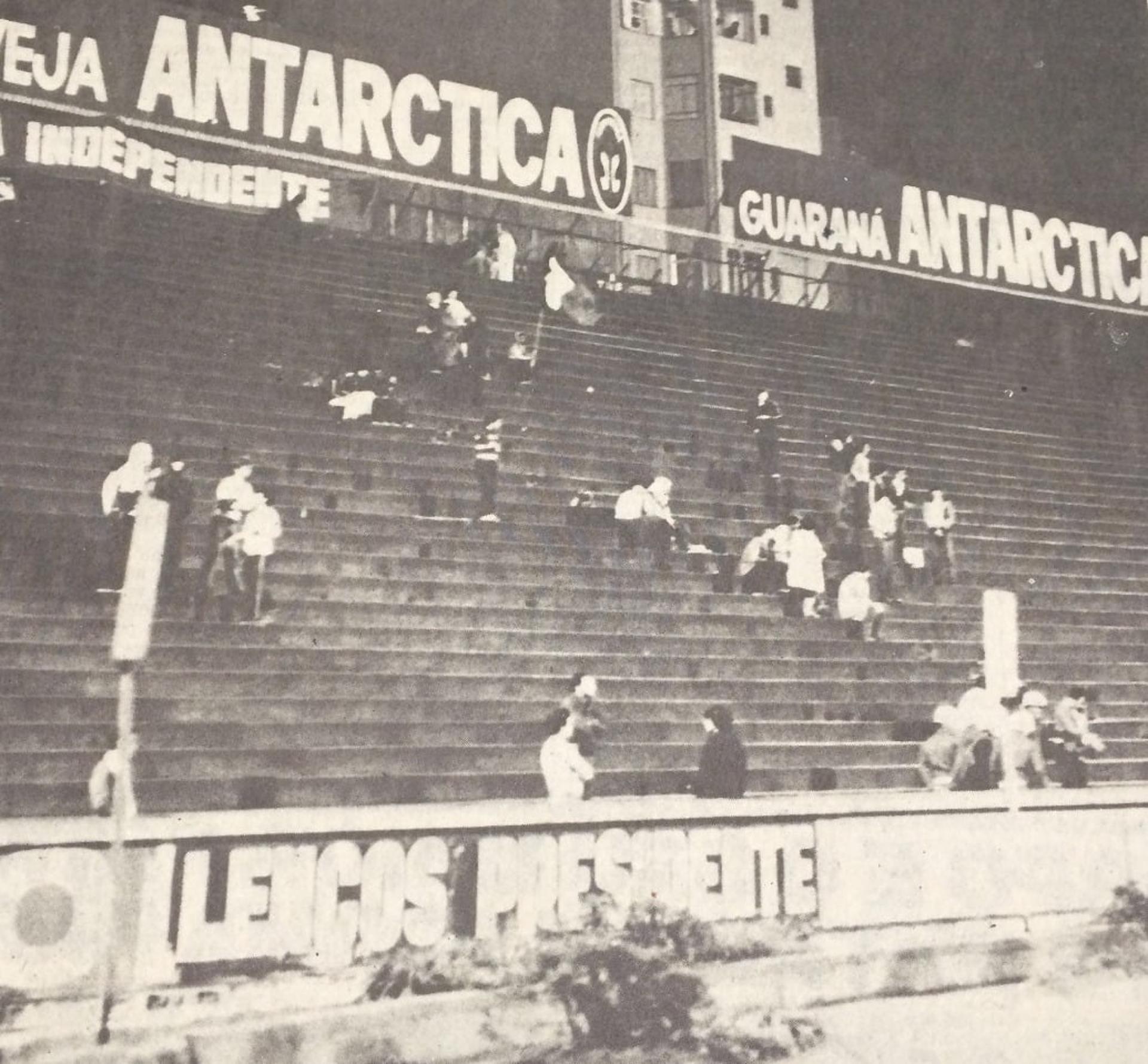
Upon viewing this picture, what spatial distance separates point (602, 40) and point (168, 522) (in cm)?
741

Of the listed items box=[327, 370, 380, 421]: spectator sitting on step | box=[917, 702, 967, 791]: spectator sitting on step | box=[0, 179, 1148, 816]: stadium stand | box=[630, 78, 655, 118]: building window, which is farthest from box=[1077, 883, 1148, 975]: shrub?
box=[630, 78, 655, 118]: building window

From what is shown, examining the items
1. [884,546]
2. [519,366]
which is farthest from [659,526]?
[519,366]

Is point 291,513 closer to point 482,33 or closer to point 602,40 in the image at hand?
point 482,33

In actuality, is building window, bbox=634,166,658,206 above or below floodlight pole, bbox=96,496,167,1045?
above

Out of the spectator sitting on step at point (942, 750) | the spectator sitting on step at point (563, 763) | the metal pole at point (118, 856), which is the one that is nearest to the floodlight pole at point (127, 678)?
the metal pole at point (118, 856)

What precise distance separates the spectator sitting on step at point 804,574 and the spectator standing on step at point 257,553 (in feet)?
11.5

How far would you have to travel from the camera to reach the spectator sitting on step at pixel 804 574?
8148 mm

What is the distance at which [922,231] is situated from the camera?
10.1 meters

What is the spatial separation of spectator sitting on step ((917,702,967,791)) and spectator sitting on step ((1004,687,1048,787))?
0.30 m

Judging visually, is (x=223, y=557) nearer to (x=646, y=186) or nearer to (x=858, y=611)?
(x=858, y=611)

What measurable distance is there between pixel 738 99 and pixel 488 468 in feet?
54.2

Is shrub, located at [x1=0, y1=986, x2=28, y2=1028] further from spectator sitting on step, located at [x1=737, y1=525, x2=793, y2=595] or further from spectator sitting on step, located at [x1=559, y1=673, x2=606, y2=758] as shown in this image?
spectator sitting on step, located at [x1=737, y1=525, x2=793, y2=595]

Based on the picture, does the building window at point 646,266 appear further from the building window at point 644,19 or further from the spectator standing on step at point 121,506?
the spectator standing on step at point 121,506

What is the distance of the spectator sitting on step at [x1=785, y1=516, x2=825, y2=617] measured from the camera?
8.15 meters
